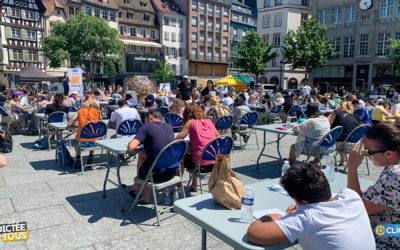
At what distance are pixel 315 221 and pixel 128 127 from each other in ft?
17.1

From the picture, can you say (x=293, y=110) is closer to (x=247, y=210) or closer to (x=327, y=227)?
(x=247, y=210)

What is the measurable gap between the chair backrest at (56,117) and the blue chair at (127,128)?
2659mm

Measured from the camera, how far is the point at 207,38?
5962 centimetres

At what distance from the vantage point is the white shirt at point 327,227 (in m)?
1.72

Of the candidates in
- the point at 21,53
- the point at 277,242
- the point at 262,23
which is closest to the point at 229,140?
the point at 277,242

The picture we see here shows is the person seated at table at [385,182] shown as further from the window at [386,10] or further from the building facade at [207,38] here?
the building facade at [207,38]

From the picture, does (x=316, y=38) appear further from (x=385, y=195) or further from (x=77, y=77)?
(x=385, y=195)

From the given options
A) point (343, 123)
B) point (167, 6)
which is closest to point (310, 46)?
point (167, 6)

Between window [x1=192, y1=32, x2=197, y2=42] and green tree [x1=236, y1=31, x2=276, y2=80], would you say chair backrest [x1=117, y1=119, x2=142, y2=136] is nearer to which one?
green tree [x1=236, y1=31, x2=276, y2=80]

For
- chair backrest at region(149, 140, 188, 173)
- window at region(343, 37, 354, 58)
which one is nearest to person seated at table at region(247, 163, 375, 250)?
chair backrest at region(149, 140, 188, 173)

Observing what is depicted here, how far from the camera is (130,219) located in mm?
4215

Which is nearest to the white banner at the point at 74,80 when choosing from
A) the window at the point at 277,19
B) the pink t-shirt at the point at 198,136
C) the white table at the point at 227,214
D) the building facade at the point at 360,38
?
the pink t-shirt at the point at 198,136

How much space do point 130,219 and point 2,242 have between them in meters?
1.45

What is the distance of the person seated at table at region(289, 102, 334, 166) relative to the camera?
5559 millimetres
